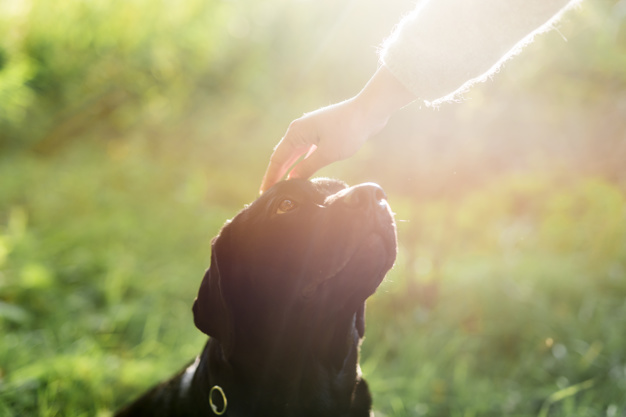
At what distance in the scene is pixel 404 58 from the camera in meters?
1.57

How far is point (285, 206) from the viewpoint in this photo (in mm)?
1916

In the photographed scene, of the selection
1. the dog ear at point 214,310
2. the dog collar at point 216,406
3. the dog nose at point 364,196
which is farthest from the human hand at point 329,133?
the dog collar at point 216,406

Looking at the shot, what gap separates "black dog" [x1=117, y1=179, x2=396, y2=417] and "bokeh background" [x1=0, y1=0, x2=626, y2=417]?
96 cm

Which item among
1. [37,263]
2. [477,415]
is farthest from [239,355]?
[37,263]

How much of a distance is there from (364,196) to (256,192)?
6166mm

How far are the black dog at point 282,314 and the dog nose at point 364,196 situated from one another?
4cm

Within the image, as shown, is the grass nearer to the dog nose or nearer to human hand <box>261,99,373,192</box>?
the dog nose

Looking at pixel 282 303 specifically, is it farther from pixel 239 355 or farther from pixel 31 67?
pixel 31 67

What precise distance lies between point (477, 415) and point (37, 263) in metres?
3.71

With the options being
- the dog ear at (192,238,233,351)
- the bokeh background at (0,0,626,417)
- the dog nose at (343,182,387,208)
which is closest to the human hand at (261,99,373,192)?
the dog nose at (343,182,387,208)


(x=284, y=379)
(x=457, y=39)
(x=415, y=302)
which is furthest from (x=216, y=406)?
(x=415, y=302)

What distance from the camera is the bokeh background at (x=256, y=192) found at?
311cm

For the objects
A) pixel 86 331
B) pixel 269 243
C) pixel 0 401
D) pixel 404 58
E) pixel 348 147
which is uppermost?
pixel 404 58

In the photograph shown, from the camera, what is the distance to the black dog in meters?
1.80
